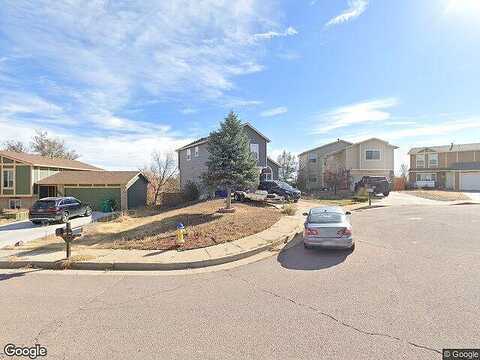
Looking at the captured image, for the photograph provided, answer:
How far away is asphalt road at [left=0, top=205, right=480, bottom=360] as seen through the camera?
12.6ft

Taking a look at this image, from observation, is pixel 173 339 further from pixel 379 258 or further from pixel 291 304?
pixel 379 258

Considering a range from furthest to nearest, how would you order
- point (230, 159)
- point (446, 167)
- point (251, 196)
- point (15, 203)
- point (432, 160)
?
point (432, 160)
point (446, 167)
point (15, 203)
point (251, 196)
point (230, 159)

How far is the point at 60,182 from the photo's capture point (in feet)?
82.1

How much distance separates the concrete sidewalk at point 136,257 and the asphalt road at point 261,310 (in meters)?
0.53

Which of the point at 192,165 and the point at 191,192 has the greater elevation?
the point at 192,165

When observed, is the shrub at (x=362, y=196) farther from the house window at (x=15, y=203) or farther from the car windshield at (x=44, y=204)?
the house window at (x=15, y=203)

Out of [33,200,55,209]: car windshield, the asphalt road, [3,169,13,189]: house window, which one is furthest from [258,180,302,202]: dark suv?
[3,169,13,189]: house window

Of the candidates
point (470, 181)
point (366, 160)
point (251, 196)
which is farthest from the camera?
point (470, 181)

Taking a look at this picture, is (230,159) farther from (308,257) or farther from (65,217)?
(65,217)

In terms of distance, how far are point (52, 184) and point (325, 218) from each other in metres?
25.2

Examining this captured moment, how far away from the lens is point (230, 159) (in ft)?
53.7

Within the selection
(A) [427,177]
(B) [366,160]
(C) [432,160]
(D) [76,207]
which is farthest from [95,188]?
(C) [432,160]

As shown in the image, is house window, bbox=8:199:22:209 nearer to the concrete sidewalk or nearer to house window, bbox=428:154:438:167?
the concrete sidewalk

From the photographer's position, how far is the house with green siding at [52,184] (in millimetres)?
24453
